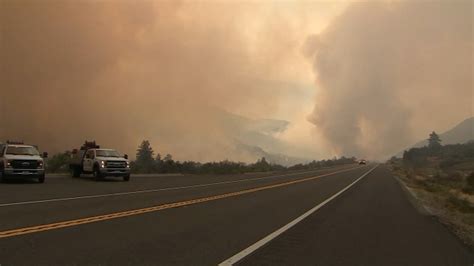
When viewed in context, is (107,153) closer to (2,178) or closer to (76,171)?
(76,171)

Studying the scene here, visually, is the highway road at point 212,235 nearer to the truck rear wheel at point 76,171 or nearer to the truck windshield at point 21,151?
the truck windshield at point 21,151

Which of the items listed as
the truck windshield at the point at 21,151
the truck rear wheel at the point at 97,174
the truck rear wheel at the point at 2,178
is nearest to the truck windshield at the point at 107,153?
the truck rear wheel at the point at 97,174

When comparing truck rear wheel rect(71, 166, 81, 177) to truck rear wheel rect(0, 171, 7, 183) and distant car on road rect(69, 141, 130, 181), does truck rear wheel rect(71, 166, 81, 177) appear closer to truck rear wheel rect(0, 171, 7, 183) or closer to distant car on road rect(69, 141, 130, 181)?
distant car on road rect(69, 141, 130, 181)

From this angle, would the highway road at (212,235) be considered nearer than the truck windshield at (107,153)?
Yes

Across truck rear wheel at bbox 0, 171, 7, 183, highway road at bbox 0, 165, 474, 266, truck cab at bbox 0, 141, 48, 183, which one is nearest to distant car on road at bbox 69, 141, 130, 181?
truck cab at bbox 0, 141, 48, 183

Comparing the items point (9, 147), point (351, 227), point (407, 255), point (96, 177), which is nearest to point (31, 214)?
point (351, 227)

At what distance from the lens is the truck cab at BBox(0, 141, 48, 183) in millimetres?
27391

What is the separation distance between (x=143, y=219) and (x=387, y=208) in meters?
10.5

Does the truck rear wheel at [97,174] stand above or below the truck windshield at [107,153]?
below

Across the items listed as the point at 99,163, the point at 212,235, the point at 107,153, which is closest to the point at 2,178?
the point at 99,163

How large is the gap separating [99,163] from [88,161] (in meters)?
2.13

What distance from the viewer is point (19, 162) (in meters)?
27.7

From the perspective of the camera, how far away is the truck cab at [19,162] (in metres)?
27.4

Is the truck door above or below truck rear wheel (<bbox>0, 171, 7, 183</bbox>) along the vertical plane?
above
